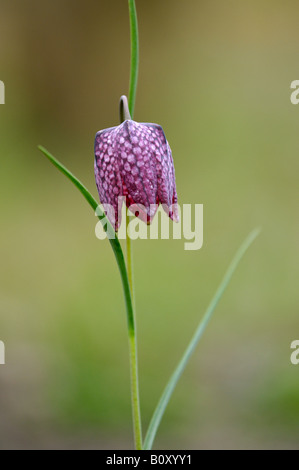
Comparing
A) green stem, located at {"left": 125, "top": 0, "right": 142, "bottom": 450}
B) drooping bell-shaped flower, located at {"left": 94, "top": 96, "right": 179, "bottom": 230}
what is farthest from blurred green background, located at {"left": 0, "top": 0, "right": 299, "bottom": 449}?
drooping bell-shaped flower, located at {"left": 94, "top": 96, "right": 179, "bottom": 230}

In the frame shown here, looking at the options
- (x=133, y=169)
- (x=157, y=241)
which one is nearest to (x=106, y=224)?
(x=133, y=169)

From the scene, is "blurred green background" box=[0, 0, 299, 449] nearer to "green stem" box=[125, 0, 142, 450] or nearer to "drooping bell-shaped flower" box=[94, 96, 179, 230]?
"green stem" box=[125, 0, 142, 450]

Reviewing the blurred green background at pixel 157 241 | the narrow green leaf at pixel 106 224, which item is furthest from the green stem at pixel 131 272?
the blurred green background at pixel 157 241

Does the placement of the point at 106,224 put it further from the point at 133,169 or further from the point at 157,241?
the point at 157,241

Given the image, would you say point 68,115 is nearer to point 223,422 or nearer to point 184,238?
point 184,238

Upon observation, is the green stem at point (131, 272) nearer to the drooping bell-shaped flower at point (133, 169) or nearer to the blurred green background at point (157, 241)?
the drooping bell-shaped flower at point (133, 169)

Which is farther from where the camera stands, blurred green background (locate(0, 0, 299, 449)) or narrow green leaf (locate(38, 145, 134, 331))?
blurred green background (locate(0, 0, 299, 449))
